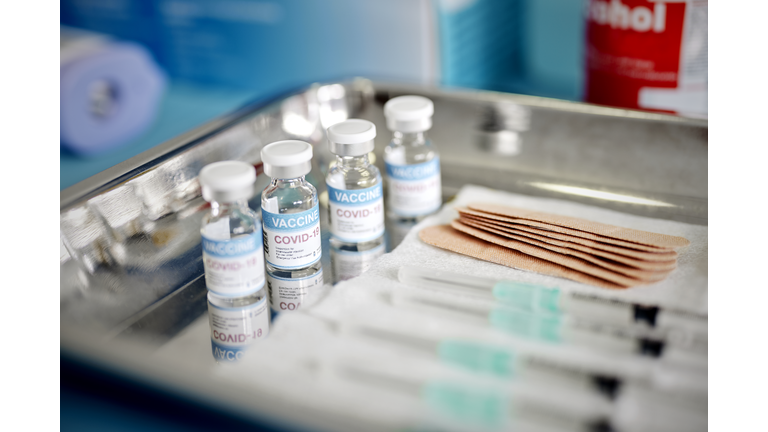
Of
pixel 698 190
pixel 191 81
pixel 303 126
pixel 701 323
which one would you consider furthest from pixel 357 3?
pixel 701 323

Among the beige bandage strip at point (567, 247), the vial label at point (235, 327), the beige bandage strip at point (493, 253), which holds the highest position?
the beige bandage strip at point (567, 247)

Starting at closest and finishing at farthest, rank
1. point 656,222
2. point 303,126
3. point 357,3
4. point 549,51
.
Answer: point 656,222 < point 303,126 < point 357,3 < point 549,51

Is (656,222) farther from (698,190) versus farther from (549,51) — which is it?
(549,51)

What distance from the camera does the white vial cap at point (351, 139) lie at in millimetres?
585

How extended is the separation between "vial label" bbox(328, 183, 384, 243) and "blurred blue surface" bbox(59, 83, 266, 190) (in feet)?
1.18

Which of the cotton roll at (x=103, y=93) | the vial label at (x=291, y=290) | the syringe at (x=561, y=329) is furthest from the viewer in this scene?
the cotton roll at (x=103, y=93)

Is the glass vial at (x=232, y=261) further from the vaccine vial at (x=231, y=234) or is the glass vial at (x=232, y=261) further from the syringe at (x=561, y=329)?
the syringe at (x=561, y=329)

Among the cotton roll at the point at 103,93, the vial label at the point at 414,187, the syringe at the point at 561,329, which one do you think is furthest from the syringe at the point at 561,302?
the cotton roll at the point at 103,93

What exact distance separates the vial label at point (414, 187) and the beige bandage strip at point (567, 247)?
44mm

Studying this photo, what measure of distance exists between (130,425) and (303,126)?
0.43 m

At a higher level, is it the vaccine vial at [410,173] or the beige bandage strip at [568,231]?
the vaccine vial at [410,173]

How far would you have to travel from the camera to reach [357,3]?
0.93 meters

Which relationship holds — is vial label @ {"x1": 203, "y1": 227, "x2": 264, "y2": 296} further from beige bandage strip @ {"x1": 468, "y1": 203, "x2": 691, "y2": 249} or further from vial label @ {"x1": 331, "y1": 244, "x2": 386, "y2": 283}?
beige bandage strip @ {"x1": 468, "y1": 203, "x2": 691, "y2": 249}

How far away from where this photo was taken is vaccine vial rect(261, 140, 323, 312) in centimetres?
55
